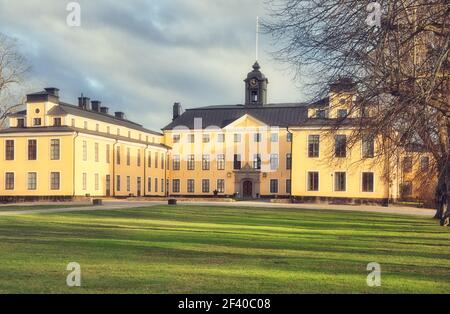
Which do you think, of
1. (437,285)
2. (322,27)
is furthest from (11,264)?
(322,27)

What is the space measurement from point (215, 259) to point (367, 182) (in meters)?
43.1

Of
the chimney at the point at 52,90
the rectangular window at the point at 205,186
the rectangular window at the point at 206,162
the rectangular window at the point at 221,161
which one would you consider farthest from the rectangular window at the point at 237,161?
the chimney at the point at 52,90

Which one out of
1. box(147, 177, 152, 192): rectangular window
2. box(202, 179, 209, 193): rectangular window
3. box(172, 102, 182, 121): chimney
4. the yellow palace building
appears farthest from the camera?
box(172, 102, 182, 121): chimney

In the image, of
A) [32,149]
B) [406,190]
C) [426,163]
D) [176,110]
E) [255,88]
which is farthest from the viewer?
[176,110]

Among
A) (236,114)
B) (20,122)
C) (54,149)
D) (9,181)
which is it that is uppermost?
(236,114)

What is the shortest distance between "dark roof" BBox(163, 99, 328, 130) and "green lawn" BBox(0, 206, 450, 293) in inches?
1800

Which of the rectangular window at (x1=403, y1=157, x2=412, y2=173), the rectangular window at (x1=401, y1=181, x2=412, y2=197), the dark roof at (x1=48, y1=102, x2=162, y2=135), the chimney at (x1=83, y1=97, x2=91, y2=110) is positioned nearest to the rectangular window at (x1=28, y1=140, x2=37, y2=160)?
the dark roof at (x1=48, y1=102, x2=162, y2=135)

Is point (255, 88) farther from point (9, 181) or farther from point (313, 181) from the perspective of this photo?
point (9, 181)

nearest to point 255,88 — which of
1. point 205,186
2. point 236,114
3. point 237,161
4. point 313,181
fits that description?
point 236,114

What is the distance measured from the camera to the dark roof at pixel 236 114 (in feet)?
212

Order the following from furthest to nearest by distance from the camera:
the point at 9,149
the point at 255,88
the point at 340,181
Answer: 1. the point at 255,88
2. the point at 340,181
3. the point at 9,149

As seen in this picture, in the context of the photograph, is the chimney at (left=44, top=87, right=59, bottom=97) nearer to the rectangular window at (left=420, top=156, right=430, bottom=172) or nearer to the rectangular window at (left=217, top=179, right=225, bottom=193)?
the rectangular window at (left=217, top=179, right=225, bottom=193)

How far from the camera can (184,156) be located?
6844 centimetres

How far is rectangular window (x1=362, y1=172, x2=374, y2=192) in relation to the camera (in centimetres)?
5188
